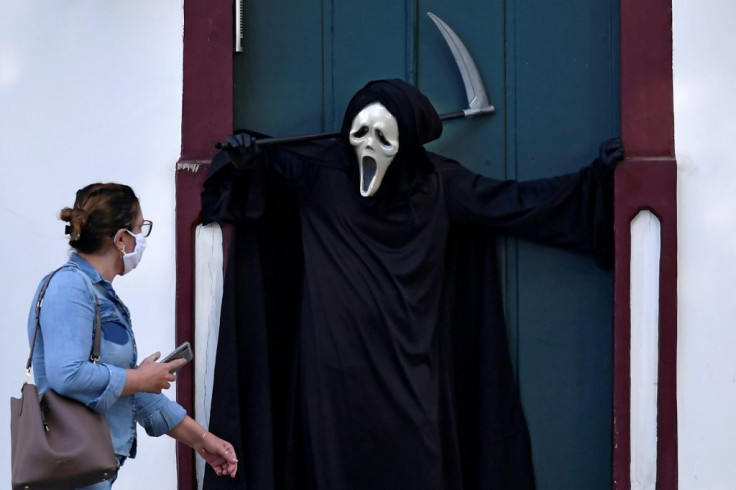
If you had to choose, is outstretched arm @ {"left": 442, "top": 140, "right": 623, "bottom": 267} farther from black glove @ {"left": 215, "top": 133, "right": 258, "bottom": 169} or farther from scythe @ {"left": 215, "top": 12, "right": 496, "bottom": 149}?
black glove @ {"left": 215, "top": 133, "right": 258, "bottom": 169}

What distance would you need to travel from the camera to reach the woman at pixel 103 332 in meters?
4.18

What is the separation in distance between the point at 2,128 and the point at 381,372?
1645mm

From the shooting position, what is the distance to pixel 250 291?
518 centimetres

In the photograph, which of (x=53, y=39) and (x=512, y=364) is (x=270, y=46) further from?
(x=512, y=364)

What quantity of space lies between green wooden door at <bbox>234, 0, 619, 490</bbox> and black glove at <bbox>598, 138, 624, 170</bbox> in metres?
0.22

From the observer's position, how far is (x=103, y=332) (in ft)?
14.2

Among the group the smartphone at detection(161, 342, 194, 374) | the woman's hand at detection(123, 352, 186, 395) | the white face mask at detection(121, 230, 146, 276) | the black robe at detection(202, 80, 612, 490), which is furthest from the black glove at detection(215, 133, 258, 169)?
the woman's hand at detection(123, 352, 186, 395)

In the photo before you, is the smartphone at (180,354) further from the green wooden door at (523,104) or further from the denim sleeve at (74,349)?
the green wooden door at (523,104)

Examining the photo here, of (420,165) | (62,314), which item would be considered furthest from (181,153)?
(62,314)

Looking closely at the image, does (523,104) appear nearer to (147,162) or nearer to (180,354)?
(147,162)


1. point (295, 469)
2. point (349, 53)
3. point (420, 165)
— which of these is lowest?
point (295, 469)

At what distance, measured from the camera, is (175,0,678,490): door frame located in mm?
4980

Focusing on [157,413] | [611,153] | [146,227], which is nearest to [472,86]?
[611,153]

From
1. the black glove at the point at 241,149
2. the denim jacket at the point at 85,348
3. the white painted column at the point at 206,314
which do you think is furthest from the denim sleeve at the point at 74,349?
the white painted column at the point at 206,314
